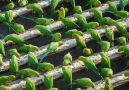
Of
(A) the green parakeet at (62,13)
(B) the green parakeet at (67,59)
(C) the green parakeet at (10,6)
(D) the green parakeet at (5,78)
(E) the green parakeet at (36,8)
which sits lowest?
(D) the green parakeet at (5,78)

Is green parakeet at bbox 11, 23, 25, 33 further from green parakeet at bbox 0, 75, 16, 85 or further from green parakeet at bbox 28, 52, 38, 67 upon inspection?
green parakeet at bbox 0, 75, 16, 85

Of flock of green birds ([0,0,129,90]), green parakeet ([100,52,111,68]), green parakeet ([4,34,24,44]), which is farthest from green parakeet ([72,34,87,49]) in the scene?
green parakeet ([4,34,24,44])

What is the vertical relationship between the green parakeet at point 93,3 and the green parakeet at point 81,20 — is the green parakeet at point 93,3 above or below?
above

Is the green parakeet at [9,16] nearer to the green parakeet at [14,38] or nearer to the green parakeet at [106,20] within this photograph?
the green parakeet at [14,38]

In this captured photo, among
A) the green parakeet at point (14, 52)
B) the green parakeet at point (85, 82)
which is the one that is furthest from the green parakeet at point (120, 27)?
the green parakeet at point (14, 52)

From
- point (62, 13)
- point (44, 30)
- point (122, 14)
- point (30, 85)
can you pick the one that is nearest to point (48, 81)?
point (30, 85)

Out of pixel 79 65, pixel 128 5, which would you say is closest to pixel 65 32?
pixel 79 65

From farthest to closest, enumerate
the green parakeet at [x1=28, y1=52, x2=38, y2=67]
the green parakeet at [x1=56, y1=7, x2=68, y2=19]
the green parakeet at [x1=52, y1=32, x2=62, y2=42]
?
1. the green parakeet at [x1=56, y1=7, x2=68, y2=19]
2. the green parakeet at [x1=52, y1=32, x2=62, y2=42]
3. the green parakeet at [x1=28, y1=52, x2=38, y2=67]

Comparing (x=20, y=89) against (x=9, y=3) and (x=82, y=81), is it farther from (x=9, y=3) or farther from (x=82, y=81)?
(x=9, y=3)
